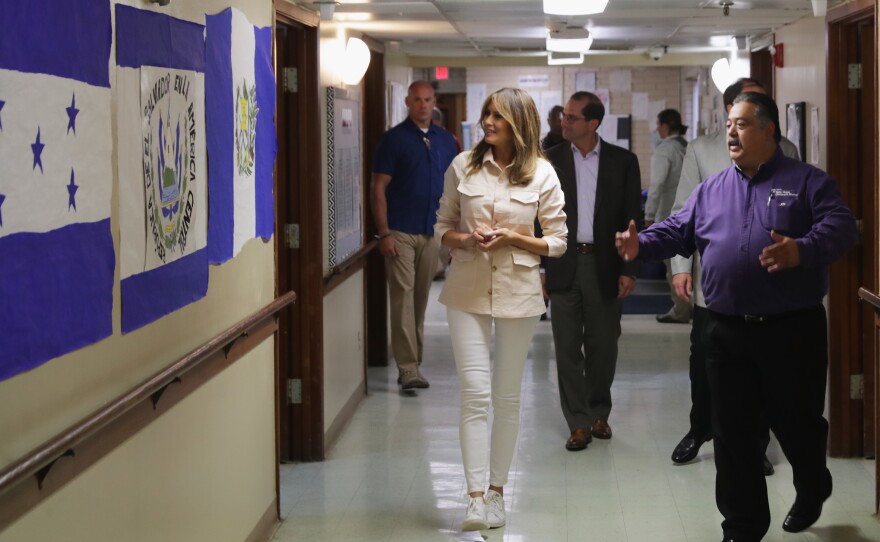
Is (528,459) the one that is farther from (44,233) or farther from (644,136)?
(644,136)

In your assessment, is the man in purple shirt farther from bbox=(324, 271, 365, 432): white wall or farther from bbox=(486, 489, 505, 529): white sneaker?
bbox=(324, 271, 365, 432): white wall

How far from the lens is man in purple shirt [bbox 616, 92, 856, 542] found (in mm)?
3836

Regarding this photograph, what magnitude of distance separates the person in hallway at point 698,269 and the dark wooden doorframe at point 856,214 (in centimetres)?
46

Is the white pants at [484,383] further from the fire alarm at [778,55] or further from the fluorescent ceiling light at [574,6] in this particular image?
the fire alarm at [778,55]

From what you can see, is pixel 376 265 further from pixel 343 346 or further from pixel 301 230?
pixel 301 230

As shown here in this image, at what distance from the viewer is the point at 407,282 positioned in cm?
692

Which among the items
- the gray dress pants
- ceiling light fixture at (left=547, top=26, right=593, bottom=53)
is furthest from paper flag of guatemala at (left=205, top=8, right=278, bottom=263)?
ceiling light fixture at (left=547, top=26, right=593, bottom=53)

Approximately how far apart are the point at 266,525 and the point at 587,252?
80.1 inches

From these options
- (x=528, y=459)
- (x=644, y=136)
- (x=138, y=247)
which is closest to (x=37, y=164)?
(x=138, y=247)

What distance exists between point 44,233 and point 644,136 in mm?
12784

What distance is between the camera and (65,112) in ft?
7.47

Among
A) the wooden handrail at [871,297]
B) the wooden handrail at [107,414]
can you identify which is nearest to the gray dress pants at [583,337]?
the wooden handrail at [871,297]

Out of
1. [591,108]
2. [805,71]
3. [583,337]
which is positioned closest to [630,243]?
[591,108]

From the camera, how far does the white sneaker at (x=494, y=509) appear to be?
444 centimetres
